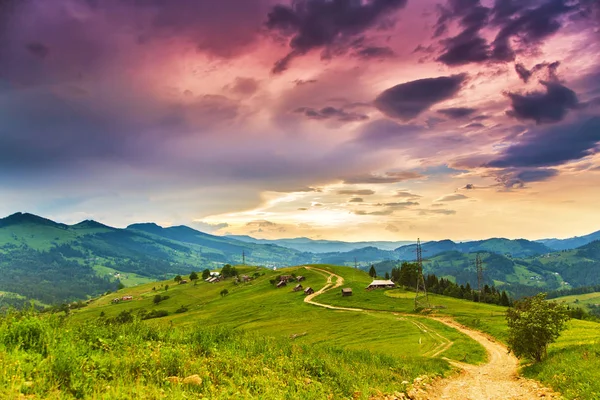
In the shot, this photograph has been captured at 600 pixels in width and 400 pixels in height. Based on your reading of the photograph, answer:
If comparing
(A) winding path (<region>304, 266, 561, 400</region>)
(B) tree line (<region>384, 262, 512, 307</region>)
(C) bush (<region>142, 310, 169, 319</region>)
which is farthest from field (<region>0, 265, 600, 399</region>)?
(C) bush (<region>142, 310, 169, 319</region>)

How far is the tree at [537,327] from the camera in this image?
31.1 m

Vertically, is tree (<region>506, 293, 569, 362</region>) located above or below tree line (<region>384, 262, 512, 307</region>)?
above

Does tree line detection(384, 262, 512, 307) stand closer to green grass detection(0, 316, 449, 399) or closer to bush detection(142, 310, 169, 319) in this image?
bush detection(142, 310, 169, 319)

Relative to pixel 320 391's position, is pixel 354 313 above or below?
below

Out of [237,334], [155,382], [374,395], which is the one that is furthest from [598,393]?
[155,382]

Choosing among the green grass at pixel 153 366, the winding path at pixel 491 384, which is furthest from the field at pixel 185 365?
the winding path at pixel 491 384

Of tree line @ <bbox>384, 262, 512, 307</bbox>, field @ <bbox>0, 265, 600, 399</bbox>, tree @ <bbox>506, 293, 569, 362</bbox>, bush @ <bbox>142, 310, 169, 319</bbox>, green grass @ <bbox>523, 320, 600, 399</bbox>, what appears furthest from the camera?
bush @ <bbox>142, 310, 169, 319</bbox>

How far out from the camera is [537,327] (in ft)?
102

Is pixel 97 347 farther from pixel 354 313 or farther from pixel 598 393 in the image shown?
pixel 354 313

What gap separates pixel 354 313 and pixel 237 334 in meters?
79.0

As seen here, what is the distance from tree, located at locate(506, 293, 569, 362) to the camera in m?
31.1

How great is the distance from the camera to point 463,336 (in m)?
56.7

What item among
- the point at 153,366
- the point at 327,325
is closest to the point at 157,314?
the point at 327,325

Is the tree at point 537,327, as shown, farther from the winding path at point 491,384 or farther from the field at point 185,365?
the winding path at point 491,384
